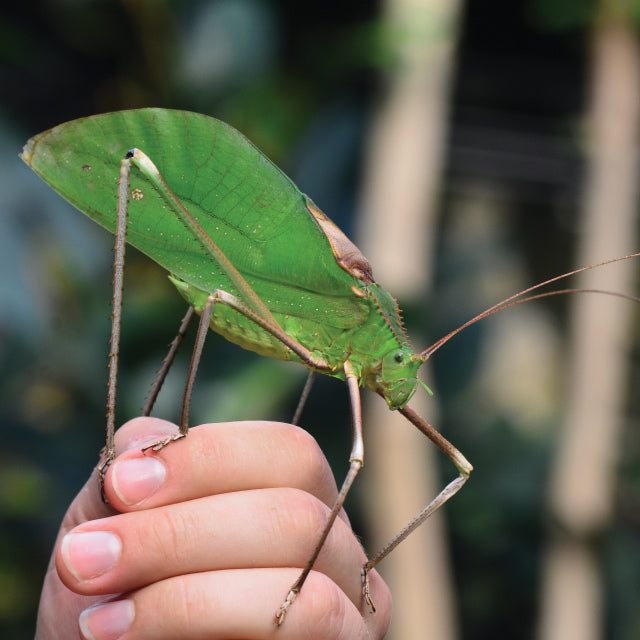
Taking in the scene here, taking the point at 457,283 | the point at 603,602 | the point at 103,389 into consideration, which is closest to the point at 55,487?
the point at 103,389

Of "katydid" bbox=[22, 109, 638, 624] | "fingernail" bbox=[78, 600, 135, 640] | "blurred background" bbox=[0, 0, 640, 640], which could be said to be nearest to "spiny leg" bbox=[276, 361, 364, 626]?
"katydid" bbox=[22, 109, 638, 624]

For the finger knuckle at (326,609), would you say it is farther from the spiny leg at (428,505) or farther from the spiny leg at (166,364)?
the spiny leg at (166,364)

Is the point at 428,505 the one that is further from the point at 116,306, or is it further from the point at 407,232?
the point at 407,232

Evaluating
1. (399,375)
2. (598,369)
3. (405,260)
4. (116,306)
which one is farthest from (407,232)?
(116,306)

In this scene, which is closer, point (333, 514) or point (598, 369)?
point (333, 514)

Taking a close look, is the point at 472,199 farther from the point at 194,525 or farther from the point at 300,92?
the point at 194,525

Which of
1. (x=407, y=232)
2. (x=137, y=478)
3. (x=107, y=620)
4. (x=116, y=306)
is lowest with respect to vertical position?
(x=107, y=620)

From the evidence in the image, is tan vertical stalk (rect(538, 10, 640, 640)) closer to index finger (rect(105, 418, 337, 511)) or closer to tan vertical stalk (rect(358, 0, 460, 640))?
tan vertical stalk (rect(358, 0, 460, 640))
